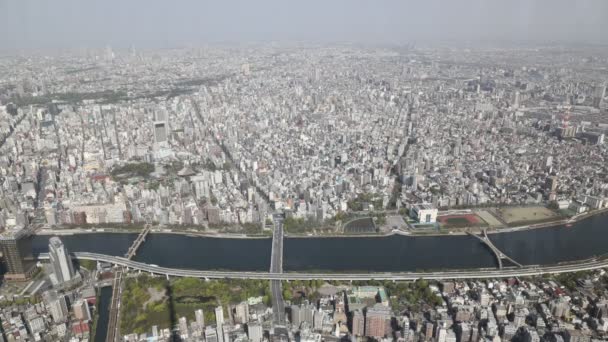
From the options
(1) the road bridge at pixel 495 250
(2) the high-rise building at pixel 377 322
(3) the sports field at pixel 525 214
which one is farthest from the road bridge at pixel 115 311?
(3) the sports field at pixel 525 214

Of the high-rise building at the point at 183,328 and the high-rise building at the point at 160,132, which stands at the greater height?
the high-rise building at the point at 160,132

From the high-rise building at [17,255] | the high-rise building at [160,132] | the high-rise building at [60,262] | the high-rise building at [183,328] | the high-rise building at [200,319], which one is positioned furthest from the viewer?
the high-rise building at [160,132]

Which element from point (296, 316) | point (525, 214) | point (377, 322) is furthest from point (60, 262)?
point (525, 214)

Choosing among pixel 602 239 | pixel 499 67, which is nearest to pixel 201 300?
pixel 602 239

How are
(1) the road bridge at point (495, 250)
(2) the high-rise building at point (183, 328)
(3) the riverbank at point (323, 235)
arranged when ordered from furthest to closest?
→ (3) the riverbank at point (323, 235), (1) the road bridge at point (495, 250), (2) the high-rise building at point (183, 328)

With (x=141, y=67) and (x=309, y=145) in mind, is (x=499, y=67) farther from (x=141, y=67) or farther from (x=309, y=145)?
(x=141, y=67)

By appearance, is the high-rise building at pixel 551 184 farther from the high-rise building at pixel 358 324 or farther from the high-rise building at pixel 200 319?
the high-rise building at pixel 200 319

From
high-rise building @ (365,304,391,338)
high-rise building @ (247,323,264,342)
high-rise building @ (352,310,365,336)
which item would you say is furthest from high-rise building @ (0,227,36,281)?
high-rise building @ (365,304,391,338)
